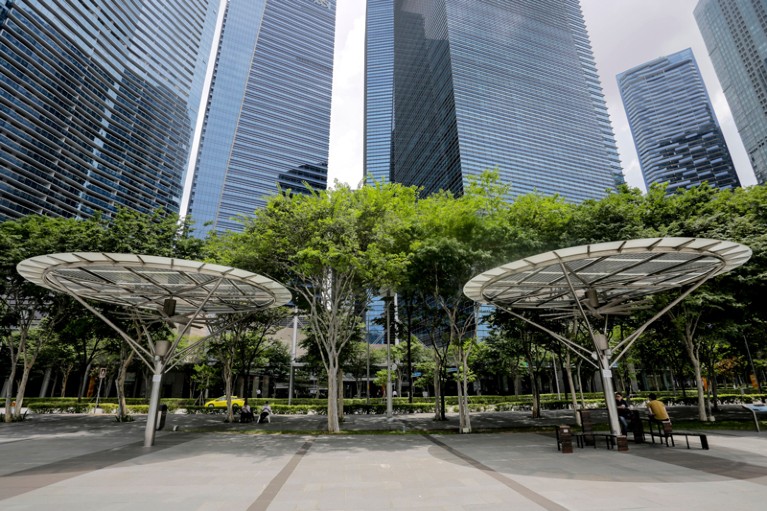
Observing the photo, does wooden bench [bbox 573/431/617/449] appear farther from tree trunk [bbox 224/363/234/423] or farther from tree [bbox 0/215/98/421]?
tree [bbox 0/215/98/421]

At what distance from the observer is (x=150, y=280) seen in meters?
14.3

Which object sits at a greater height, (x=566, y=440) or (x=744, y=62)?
(x=744, y=62)

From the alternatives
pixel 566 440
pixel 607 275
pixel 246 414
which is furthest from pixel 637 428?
pixel 246 414

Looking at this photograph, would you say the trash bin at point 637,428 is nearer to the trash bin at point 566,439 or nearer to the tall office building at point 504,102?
the trash bin at point 566,439

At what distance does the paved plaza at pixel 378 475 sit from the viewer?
7086 millimetres

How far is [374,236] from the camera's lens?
18578 mm

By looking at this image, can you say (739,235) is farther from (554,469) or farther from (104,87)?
(104,87)

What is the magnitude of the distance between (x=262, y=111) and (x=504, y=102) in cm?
8541

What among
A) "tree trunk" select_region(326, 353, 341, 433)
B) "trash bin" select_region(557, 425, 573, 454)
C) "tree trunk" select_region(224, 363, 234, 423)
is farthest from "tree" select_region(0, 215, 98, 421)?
"trash bin" select_region(557, 425, 573, 454)

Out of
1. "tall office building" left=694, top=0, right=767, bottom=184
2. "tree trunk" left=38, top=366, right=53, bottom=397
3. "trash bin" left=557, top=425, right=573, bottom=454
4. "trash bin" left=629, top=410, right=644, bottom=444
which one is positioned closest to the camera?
"trash bin" left=557, top=425, right=573, bottom=454

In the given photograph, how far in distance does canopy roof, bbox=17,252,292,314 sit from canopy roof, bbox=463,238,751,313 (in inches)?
364

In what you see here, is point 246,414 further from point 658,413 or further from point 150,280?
→ point 658,413

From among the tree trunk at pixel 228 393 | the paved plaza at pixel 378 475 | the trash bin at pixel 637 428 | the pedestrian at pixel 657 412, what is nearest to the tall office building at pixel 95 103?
the tree trunk at pixel 228 393

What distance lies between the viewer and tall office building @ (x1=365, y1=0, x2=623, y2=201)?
94.6 m
